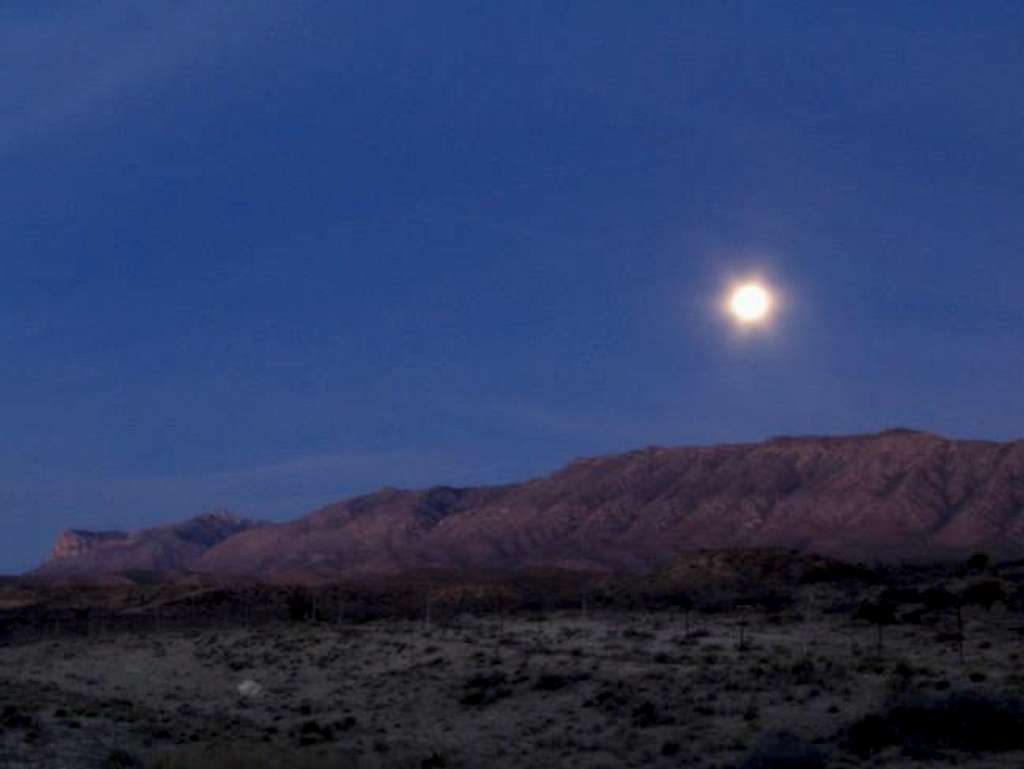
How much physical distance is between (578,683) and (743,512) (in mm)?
119884

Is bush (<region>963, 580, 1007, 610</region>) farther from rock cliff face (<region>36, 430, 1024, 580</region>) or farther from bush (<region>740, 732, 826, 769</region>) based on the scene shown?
rock cliff face (<region>36, 430, 1024, 580</region>)

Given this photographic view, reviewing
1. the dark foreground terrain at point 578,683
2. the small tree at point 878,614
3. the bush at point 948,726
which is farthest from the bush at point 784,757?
the small tree at point 878,614

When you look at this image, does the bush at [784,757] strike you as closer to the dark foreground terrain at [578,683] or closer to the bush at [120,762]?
the dark foreground terrain at [578,683]

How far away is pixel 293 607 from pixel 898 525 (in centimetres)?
8231

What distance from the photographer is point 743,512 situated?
517ft

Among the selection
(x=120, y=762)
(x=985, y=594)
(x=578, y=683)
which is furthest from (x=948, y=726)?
(x=985, y=594)

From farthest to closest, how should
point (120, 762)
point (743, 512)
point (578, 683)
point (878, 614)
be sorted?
point (743, 512) → point (878, 614) → point (578, 683) → point (120, 762)

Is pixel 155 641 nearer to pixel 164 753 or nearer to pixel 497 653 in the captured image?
pixel 497 653

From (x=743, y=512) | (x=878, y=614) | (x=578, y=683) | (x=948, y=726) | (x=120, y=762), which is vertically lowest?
(x=120, y=762)

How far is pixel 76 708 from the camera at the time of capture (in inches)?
1483

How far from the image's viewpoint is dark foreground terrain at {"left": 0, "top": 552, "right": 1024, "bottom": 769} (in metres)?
29.2

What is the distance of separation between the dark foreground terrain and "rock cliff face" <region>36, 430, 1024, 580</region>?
6725 cm

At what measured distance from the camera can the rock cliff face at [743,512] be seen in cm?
13875

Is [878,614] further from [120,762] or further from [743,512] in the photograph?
[743,512]
